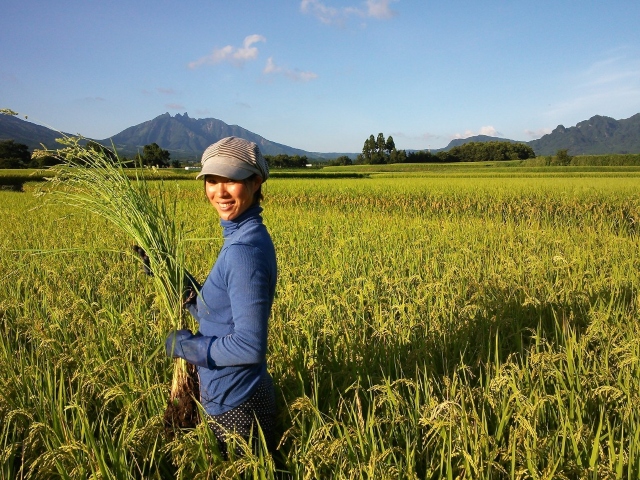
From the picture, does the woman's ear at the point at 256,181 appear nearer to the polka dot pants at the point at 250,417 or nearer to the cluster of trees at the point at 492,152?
the polka dot pants at the point at 250,417

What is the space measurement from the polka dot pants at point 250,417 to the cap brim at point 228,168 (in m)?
0.85

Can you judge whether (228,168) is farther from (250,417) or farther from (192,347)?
(250,417)

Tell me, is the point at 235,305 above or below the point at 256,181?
below

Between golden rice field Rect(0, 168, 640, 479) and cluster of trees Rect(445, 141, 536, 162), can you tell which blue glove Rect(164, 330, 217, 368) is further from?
cluster of trees Rect(445, 141, 536, 162)

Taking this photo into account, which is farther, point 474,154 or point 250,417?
point 474,154

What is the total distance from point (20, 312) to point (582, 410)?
4225mm

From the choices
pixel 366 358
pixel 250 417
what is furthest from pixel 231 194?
pixel 366 358

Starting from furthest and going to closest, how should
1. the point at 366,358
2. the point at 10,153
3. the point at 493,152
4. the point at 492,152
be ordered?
the point at 493,152, the point at 492,152, the point at 10,153, the point at 366,358

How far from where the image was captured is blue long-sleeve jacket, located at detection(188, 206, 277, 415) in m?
1.59

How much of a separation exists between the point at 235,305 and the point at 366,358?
1574 millimetres

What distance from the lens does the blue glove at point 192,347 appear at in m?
1.65

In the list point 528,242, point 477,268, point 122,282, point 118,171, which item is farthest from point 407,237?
point 118,171

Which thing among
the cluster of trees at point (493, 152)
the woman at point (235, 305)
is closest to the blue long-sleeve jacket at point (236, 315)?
the woman at point (235, 305)

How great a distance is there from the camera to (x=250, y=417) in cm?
181
